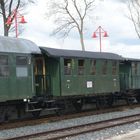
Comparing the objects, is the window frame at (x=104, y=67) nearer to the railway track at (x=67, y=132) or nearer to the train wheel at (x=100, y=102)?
the train wheel at (x=100, y=102)

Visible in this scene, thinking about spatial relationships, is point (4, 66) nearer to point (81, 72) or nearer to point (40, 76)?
point (40, 76)

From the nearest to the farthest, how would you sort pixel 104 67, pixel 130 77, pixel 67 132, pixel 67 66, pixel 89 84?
pixel 67 132 < pixel 67 66 < pixel 89 84 < pixel 104 67 < pixel 130 77

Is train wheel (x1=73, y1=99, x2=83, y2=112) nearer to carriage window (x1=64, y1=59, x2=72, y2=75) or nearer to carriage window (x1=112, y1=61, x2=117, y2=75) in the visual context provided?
carriage window (x1=64, y1=59, x2=72, y2=75)

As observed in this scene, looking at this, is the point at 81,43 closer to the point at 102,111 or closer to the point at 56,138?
the point at 102,111

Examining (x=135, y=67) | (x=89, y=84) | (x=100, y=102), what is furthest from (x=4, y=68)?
(x=135, y=67)

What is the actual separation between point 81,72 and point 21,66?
17.1ft

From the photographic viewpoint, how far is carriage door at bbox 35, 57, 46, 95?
21781 mm

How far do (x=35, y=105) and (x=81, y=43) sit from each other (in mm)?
26999

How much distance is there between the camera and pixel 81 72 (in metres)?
24.4

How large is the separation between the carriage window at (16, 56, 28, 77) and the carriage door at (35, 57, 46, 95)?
1503 millimetres

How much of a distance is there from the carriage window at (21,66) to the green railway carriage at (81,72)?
2.12 meters

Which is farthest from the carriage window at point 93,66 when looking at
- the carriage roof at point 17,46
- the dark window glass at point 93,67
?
the carriage roof at point 17,46

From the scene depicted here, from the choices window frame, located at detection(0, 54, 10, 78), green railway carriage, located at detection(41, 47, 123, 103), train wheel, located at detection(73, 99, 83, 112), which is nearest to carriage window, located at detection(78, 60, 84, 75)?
green railway carriage, located at detection(41, 47, 123, 103)

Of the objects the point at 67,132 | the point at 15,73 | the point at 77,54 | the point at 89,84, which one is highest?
the point at 77,54
